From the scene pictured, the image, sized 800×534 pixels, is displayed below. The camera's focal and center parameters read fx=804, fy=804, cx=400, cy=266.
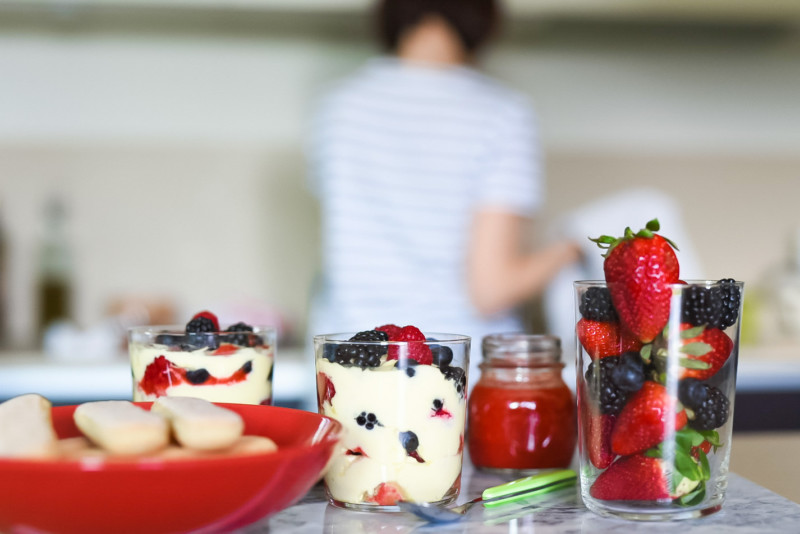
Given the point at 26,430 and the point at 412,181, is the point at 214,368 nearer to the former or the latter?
the point at 26,430

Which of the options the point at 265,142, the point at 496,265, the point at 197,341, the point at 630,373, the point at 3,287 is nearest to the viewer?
the point at 630,373

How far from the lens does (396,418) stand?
594mm

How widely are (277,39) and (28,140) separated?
71cm

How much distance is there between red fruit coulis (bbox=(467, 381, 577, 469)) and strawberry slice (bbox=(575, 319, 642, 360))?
158 millimetres

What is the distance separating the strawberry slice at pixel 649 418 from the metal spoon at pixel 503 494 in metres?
0.12

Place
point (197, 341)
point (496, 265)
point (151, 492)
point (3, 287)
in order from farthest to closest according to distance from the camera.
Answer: point (3, 287) → point (496, 265) → point (197, 341) → point (151, 492)

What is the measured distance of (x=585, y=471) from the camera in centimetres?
61

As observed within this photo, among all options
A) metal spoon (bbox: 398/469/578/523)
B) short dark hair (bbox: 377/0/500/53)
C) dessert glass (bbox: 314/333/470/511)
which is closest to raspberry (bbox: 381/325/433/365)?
dessert glass (bbox: 314/333/470/511)

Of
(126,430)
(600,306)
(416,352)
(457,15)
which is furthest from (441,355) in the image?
(457,15)

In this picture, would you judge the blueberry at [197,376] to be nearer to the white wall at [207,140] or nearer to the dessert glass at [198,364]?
the dessert glass at [198,364]

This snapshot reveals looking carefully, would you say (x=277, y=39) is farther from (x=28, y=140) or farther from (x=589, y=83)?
(x=589, y=83)

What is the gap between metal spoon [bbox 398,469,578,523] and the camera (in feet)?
1.86

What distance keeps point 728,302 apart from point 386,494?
0.28 meters

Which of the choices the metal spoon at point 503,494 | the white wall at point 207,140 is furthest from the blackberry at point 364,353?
the white wall at point 207,140
